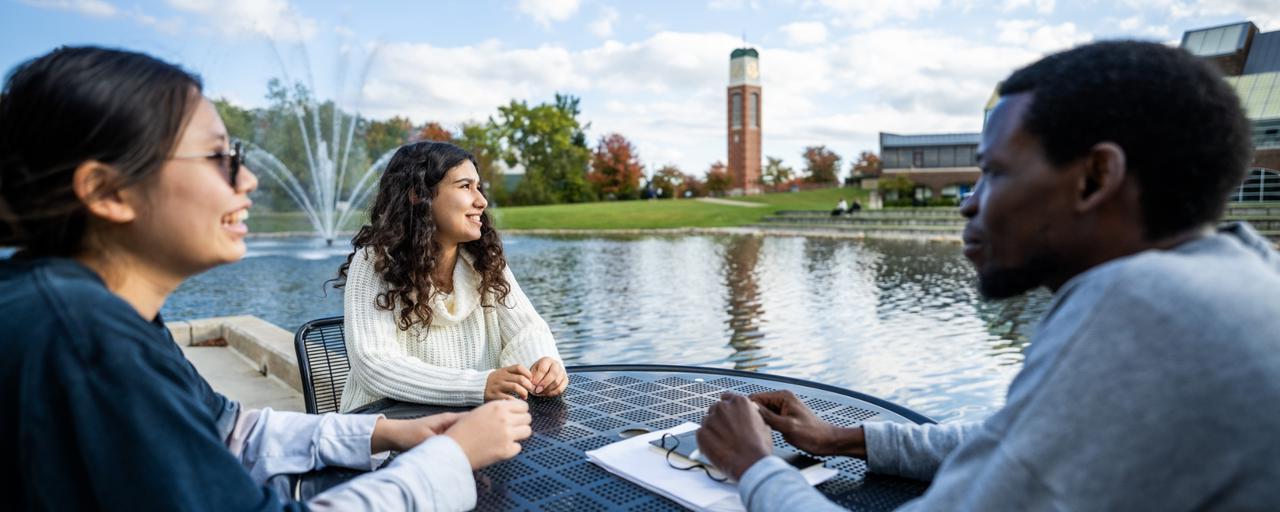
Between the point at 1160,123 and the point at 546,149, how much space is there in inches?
1854

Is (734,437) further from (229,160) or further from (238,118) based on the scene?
(238,118)

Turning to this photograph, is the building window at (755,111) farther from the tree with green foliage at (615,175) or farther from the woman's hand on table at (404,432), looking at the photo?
the woman's hand on table at (404,432)

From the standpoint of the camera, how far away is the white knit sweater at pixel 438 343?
2.18 metres

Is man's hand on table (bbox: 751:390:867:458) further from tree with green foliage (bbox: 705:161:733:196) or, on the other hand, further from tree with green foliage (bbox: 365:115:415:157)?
tree with green foliage (bbox: 705:161:733:196)

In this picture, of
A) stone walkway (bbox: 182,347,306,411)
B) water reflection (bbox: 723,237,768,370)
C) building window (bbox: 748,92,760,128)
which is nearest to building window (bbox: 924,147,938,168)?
building window (bbox: 748,92,760,128)

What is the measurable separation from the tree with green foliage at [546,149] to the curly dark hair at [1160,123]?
45.1 meters

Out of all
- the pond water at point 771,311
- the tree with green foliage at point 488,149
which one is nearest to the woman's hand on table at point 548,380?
the pond water at point 771,311

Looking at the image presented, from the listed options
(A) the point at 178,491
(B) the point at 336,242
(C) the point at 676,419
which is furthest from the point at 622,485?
(B) the point at 336,242

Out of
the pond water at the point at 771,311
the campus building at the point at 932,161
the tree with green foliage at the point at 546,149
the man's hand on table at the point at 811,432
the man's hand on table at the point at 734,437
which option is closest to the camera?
the man's hand on table at the point at 734,437

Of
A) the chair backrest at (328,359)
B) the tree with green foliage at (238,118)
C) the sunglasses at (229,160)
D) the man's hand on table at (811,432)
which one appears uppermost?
the tree with green foliage at (238,118)

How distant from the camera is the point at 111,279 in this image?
3.53ft

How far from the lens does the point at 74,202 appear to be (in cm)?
101

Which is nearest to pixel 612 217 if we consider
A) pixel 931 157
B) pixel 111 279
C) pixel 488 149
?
pixel 488 149

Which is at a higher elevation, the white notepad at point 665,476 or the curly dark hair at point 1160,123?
the curly dark hair at point 1160,123
